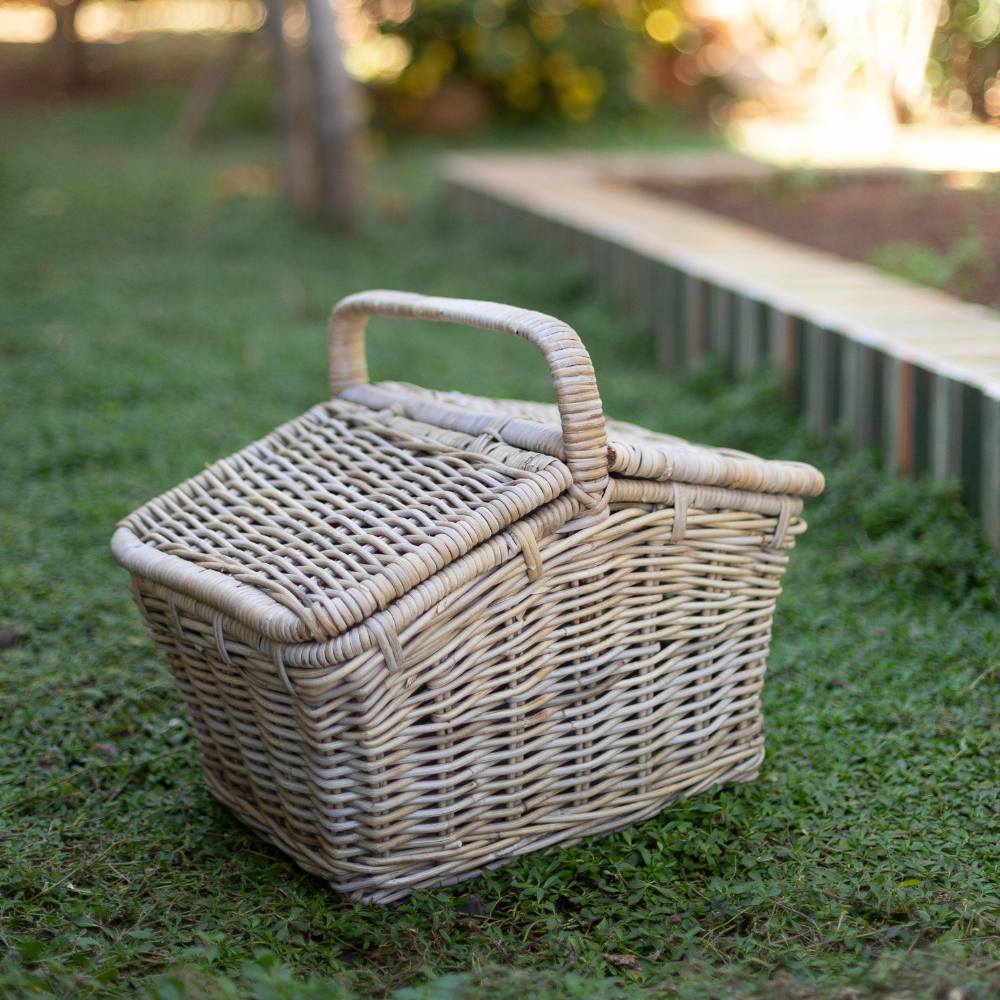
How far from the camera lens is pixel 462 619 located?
1.67 metres

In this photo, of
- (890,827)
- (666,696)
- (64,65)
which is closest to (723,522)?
(666,696)

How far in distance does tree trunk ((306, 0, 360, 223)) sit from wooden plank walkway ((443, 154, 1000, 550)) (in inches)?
41.6

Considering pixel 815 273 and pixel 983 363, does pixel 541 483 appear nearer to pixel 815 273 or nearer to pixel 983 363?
pixel 983 363

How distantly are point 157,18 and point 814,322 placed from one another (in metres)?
12.7

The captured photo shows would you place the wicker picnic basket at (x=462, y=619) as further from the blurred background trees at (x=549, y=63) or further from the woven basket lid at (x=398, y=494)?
the blurred background trees at (x=549, y=63)

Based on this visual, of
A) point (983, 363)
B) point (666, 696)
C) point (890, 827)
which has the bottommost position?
point (890, 827)

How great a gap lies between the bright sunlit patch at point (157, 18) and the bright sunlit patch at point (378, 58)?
4.03 feet

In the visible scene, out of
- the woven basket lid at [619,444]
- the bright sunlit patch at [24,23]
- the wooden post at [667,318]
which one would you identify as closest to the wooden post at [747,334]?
the wooden post at [667,318]

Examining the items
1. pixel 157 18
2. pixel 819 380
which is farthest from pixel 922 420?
pixel 157 18

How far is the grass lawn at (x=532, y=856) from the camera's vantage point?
5.34 feet

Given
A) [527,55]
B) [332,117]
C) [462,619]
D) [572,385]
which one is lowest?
[462,619]

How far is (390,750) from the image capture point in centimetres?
167

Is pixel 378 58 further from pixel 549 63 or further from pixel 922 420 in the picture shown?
pixel 922 420

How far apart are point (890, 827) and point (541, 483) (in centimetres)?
94
